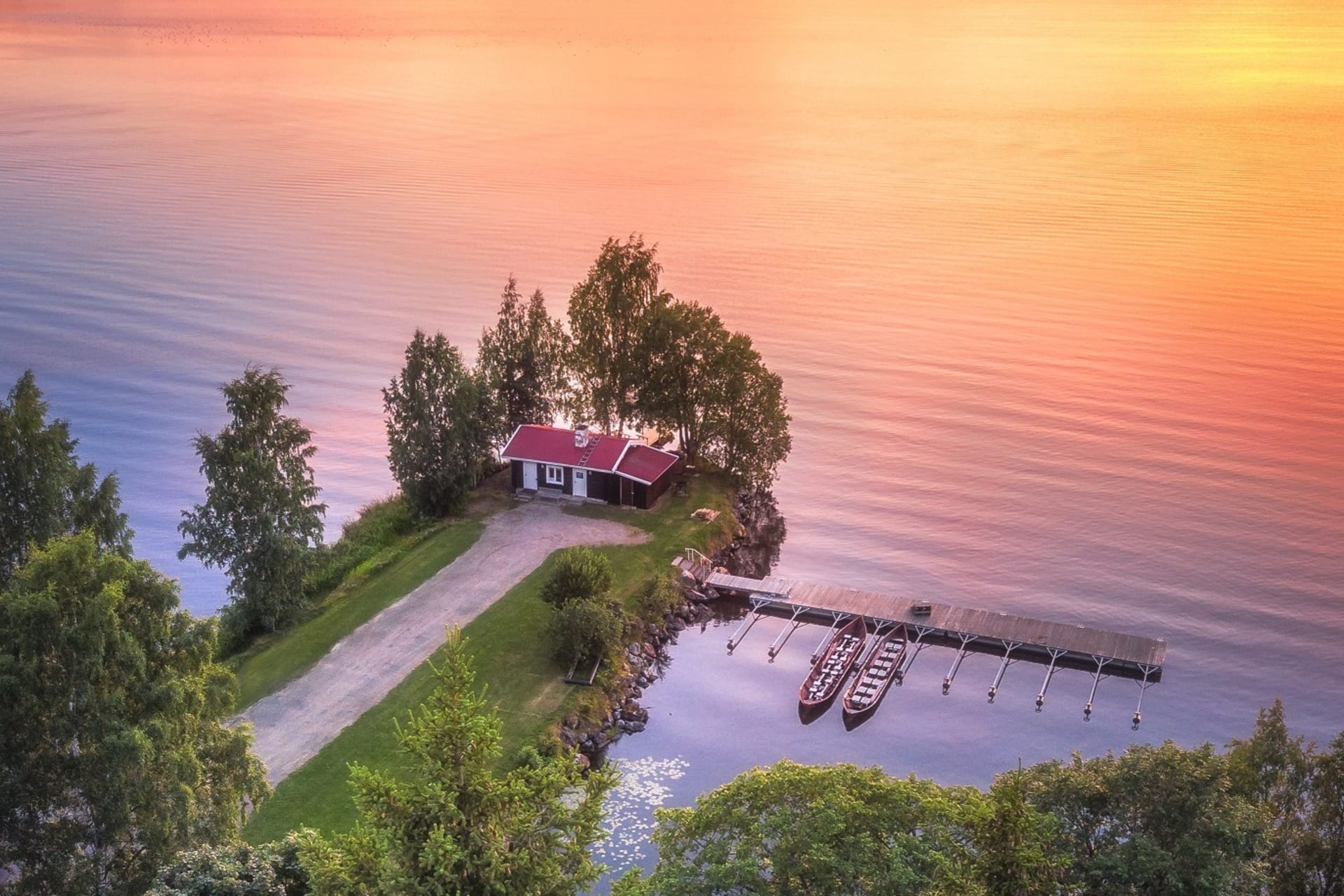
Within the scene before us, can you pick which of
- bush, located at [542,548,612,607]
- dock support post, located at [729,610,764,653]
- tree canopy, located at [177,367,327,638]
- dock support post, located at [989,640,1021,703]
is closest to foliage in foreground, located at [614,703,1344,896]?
dock support post, located at [989,640,1021,703]

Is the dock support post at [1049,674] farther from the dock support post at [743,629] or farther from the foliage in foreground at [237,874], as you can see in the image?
the foliage in foreground at [237,874]

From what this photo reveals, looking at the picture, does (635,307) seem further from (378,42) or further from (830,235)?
(378,42)

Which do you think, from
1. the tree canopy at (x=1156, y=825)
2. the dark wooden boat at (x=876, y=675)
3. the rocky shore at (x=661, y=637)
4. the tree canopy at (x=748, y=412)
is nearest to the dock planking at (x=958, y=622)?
the dark wooden boat at (x=876, y=675)

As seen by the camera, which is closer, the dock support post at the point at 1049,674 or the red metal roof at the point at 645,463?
the dock support post at the point at 1049,674

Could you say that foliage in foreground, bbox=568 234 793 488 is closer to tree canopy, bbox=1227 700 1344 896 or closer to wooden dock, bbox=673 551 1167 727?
wooden dock, bbox=673 551 1167 727

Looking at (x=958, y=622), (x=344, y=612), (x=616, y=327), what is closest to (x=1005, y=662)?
(x=958, y=622)
